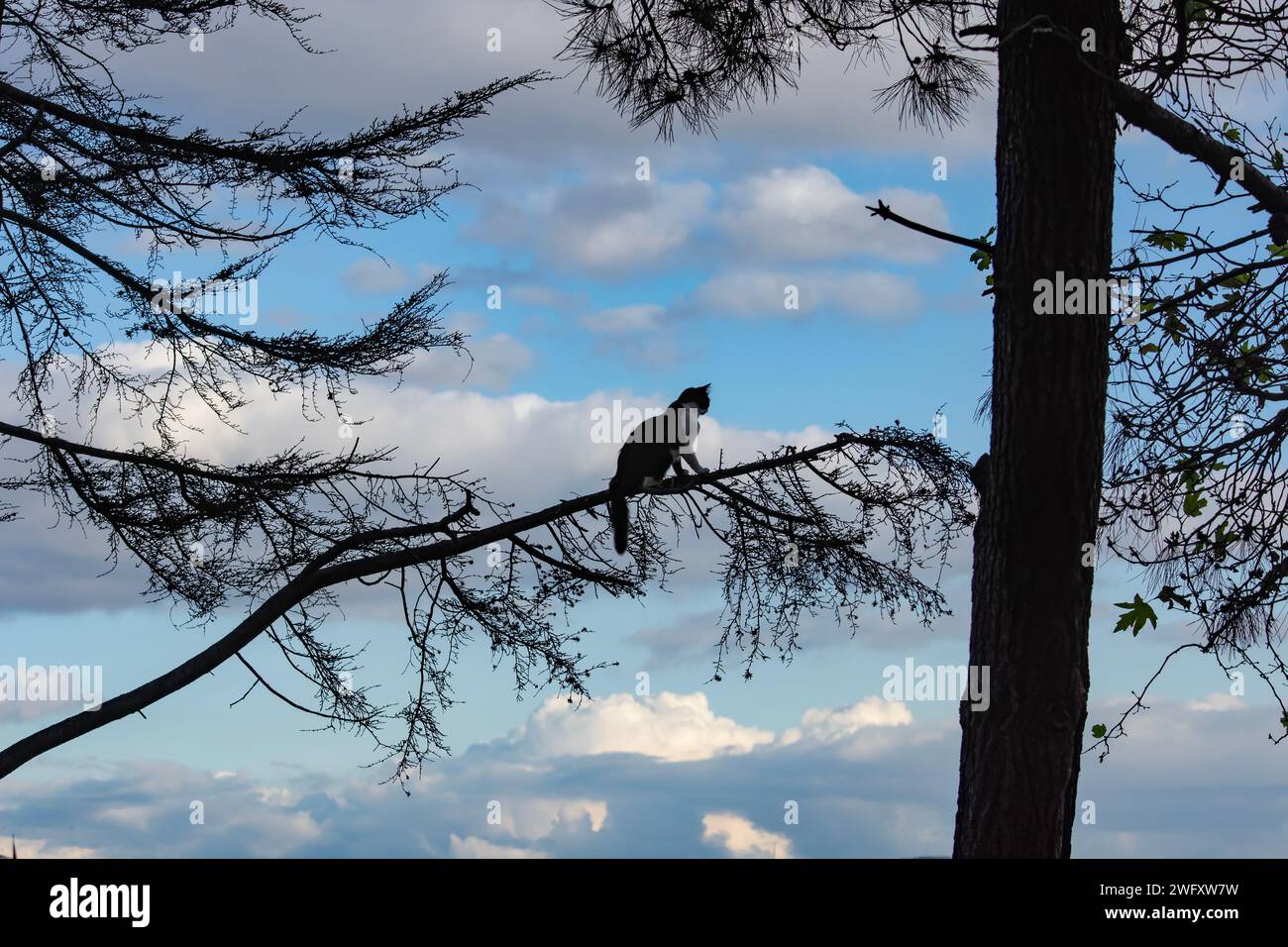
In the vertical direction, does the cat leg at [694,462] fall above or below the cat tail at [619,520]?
above

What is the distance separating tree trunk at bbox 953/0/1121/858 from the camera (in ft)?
16.1

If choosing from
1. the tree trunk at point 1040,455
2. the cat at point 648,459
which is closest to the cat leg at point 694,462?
the cat at point 648,459

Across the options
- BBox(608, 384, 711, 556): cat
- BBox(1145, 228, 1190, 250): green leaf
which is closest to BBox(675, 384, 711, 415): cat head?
BBox(608, 384, 711, 556): cat

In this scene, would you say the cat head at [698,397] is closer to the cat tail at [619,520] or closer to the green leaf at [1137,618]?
the cat tail at [619,520]

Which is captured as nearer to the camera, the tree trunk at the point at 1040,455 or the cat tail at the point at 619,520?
the tree trunk at the point at 1040,455

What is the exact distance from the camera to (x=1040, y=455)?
4.99 metres

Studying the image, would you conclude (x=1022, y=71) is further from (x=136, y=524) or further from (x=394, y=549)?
(x=136, y=524)

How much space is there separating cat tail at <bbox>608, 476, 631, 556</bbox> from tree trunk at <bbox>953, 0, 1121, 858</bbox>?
9.58ft

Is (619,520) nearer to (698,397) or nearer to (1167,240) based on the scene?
(698,397)

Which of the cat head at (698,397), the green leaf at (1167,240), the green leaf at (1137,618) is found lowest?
the green leaf at (1137,618)

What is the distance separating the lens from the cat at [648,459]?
7449 millimetres

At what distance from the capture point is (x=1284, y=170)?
7055 mm

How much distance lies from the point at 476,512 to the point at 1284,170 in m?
5.97

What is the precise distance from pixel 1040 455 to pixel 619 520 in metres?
3.31
